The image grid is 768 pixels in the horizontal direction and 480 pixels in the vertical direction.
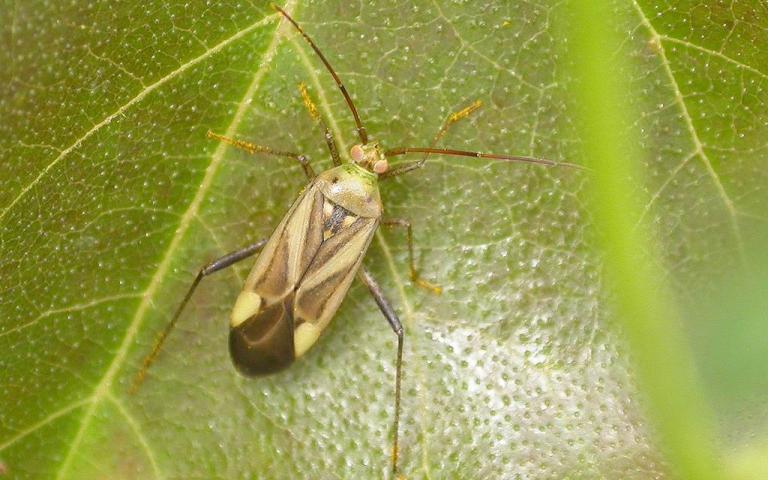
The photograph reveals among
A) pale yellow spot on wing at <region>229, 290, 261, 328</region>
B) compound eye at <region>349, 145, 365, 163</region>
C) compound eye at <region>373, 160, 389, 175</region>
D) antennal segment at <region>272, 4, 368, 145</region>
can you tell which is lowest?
pale yellow spot on wing at <region>229, 290, 261, 328</region>

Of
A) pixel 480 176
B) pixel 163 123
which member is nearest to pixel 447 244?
pixel 480 176

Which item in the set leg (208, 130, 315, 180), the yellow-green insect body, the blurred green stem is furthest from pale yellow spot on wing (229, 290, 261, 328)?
the blurred green stem

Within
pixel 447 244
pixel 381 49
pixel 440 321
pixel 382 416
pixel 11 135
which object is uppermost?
pixel 381 49

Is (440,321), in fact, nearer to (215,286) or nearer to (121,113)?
(215,286)

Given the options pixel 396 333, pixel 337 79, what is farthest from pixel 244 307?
pixel 337 79

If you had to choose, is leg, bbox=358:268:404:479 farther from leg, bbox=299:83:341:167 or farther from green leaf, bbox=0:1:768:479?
leg, bbox=299:83:341:167

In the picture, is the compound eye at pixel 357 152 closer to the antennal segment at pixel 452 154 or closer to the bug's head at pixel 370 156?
the bug's head at pixel 370 156
